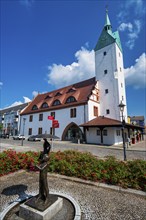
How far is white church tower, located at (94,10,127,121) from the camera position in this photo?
27.8m

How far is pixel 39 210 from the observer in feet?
10.7

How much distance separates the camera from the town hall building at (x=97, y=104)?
24.3 m

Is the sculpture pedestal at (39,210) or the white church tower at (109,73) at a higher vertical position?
the white church tower at (109,73)

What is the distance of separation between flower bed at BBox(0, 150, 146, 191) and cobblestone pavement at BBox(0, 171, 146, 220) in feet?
1.76

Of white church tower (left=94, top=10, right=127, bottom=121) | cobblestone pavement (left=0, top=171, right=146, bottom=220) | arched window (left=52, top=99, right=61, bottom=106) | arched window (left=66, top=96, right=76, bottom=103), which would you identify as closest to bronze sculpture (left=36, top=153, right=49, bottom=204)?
cobblestone pavement (left=0, top=171, right=146, bottom=220)

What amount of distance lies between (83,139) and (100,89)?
1233cm

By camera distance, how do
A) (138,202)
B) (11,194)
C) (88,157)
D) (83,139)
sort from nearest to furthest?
(138,202)
(11,194)
(88,157)
(83,139)

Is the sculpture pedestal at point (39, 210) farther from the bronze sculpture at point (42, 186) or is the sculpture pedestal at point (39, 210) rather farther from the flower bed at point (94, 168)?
the flower bed at point (94, 168)

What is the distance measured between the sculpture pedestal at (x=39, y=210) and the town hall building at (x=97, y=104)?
19.3m

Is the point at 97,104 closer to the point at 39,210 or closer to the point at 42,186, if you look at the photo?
the point at 42,186

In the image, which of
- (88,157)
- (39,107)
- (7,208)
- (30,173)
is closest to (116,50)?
(39,107)

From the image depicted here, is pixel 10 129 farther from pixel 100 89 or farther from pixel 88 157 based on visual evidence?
pixel 88 157

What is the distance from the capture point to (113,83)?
28.4 m

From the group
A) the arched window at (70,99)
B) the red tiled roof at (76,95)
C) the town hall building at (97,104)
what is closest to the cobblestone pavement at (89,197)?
the town hall building at (97,104)
